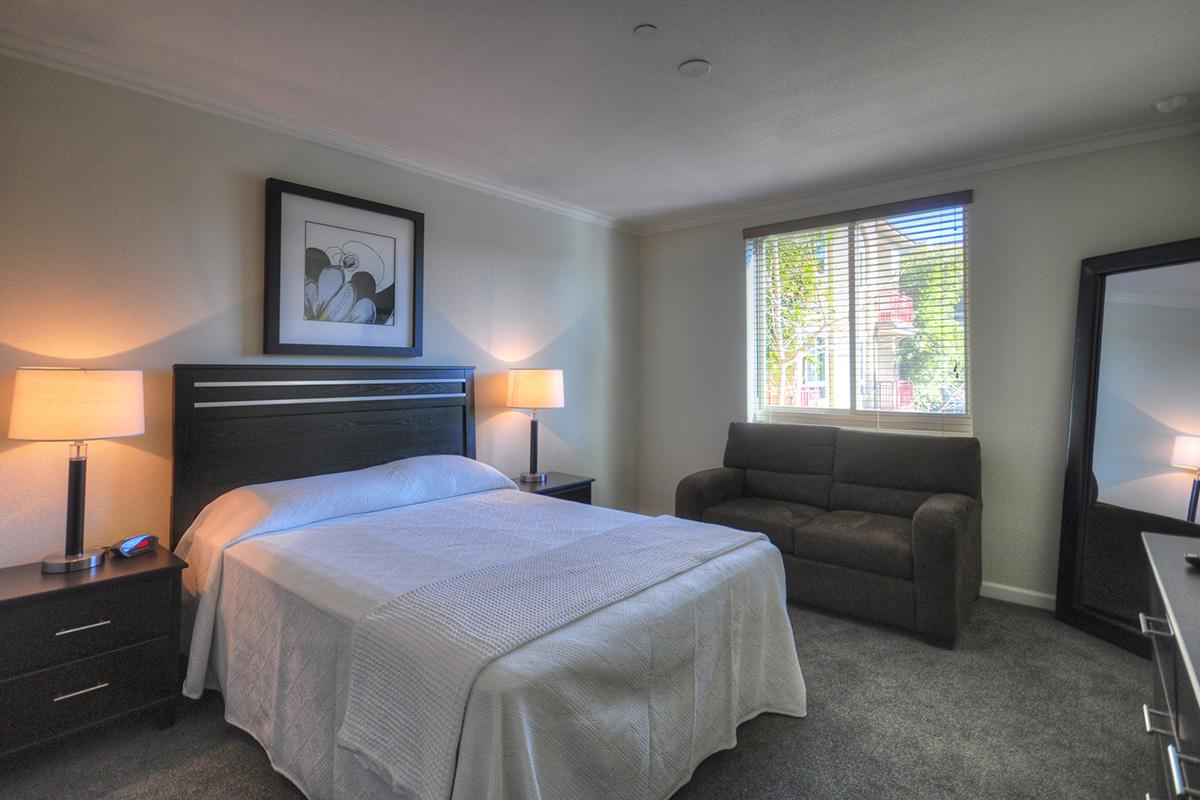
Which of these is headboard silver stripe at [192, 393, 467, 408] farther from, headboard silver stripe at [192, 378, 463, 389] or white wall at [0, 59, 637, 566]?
white wall at [0, 59, 637, 566]

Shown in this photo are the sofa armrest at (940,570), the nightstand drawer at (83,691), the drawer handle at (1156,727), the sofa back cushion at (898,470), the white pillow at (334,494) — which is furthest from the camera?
the sofa back cushion at (898,470)

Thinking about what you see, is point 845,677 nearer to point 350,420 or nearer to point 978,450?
point 978,450

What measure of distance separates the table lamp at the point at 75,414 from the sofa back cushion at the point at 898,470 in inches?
139

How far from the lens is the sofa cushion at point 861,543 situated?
112 inches

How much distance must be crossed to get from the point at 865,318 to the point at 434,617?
331 cm

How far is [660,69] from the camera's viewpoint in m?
2.32

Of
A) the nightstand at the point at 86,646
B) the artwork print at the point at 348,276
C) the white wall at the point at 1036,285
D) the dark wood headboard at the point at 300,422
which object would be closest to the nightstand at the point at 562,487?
the dark wood headboard at the point at 300,422

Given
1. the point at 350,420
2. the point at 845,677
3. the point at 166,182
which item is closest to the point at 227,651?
the point at 350,420

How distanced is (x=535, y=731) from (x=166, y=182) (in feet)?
8.66

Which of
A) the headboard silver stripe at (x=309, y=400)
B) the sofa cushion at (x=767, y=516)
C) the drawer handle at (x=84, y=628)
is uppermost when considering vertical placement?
the headboard silver stripe at (x=309, y=400)

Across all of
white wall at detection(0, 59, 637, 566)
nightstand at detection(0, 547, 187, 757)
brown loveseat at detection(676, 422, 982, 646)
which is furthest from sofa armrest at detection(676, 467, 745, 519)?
nightstand at detection(0, 547, 187, 757)

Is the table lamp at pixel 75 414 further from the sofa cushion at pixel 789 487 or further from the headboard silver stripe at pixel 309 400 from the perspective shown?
the sofa cushion at pixel 789 487

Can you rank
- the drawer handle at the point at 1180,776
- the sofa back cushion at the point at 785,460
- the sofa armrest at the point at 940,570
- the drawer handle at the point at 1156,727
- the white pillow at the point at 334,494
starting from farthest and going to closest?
1. the sofa back cushion at the point at 785,460
2. the sofa armrest at the point at 940,570
3. the white pillow at the point at 334,494
4. the drawer handle at the point at 1156,727
5. the drawer handle at the point at 1180,776

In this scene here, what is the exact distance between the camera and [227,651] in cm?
207
